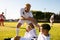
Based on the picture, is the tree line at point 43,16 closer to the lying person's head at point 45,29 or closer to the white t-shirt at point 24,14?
the white t-shirt at point 24,14

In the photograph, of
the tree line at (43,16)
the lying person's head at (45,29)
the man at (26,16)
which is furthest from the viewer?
the tree line at (43,16)

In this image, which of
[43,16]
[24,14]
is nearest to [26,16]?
[24,14]

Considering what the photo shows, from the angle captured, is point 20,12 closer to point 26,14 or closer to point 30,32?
point 26,14

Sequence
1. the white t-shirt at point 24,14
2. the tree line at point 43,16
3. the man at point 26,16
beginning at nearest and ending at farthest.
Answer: the man at point 26,16
the white t-shirt at point 24,14
the tree line at point 43,16

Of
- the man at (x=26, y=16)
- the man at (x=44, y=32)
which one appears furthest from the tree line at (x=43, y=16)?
the man at (x=44, y=32)

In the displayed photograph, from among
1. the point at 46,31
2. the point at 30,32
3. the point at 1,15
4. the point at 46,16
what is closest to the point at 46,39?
the point at 46,31

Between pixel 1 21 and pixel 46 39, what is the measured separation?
86.6ft

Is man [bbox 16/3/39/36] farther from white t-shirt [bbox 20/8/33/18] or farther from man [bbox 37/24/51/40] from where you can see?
man [bbox 37/24/51/40]

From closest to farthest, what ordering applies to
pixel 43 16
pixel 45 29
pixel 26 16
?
pixel 45 29, pixel 26 16, pixel 43 16

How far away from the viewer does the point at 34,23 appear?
38.5 feet

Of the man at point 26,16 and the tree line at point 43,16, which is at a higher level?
the man at point 26,16

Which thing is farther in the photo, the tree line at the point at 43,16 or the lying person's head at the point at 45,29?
the tree line at the point at 43,16

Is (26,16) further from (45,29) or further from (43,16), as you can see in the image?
(43,16)

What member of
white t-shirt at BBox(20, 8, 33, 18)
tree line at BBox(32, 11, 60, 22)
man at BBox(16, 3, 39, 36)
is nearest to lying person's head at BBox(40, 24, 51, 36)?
man at BBox(16, 3, 39, 36)
